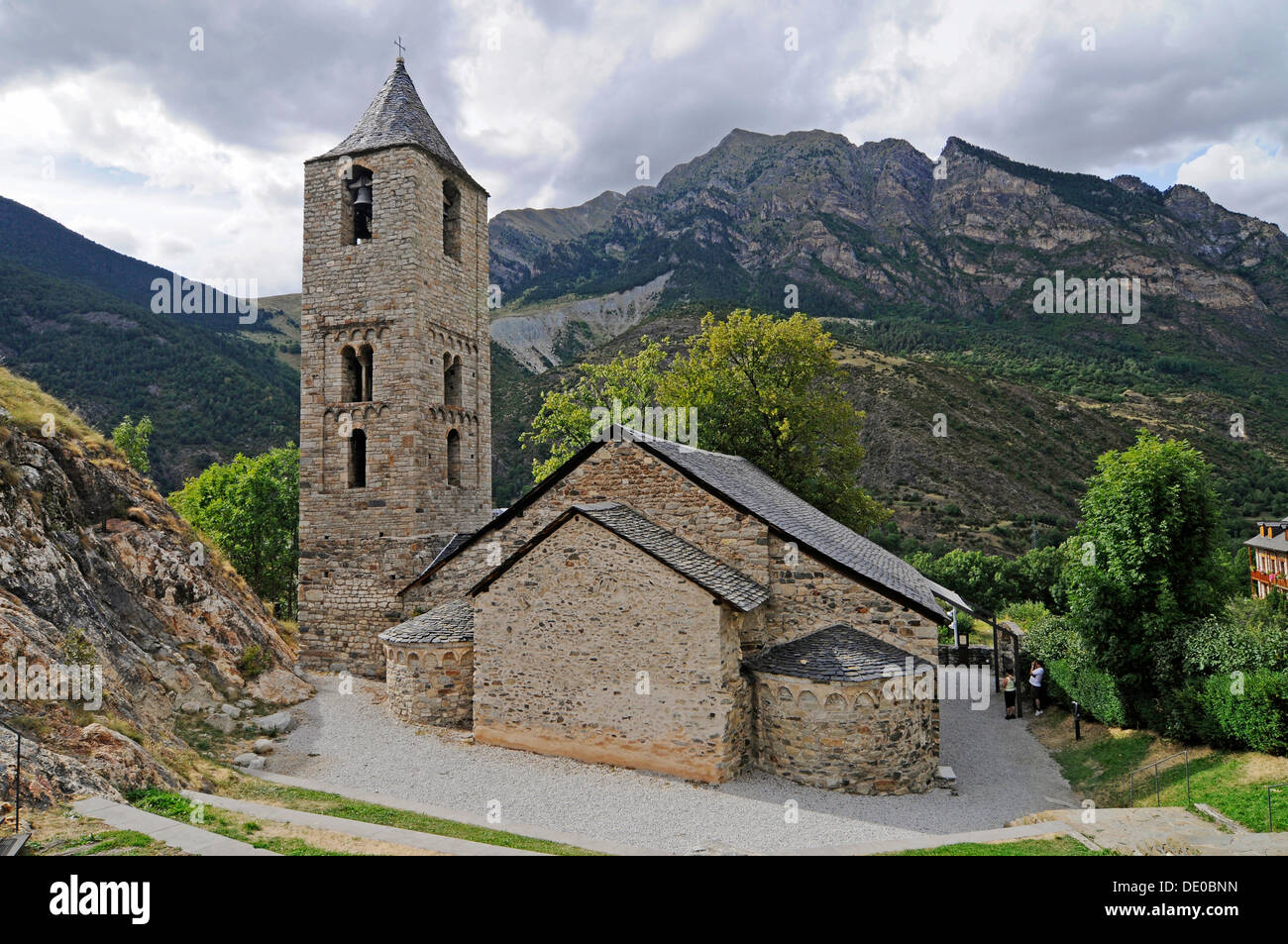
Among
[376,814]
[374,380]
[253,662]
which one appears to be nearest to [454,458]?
[374,380]

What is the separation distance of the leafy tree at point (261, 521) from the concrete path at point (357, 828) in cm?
2392

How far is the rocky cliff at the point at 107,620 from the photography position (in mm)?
8219

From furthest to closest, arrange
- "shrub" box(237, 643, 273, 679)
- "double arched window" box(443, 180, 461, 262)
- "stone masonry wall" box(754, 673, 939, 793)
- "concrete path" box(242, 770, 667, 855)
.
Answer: "double arched window" box(443, 180, 461, 262), "shrub" box(237, 643, 273, 679), "stone masonry wall" box(754, 673, 939, 793), "concrete path" box(242, 770, 667, 855)

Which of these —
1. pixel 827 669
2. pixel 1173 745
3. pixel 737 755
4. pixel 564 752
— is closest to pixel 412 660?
pixel 564 752

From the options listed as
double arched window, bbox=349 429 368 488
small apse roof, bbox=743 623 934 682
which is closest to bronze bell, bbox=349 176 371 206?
double arched window, bbox=349 429 368 488

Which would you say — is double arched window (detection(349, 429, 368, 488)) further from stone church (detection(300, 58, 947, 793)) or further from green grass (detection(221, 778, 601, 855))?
green grass (detection(221, 778, 601, 855))

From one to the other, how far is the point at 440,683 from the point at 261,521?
2063cm

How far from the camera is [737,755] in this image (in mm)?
11711

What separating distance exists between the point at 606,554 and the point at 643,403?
1904cm

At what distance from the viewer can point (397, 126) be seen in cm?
1927

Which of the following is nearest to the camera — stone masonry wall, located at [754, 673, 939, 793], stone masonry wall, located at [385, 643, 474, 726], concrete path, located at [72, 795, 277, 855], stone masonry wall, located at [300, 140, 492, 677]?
concrete path, located at [72, 795, 277, 855]

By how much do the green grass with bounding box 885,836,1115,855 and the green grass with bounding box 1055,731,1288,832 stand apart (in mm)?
2684

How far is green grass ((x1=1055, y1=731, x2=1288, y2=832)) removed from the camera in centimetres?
910

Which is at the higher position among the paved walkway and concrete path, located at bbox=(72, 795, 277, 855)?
concrete path, located at bbox=(72, 795, 277, 855)
